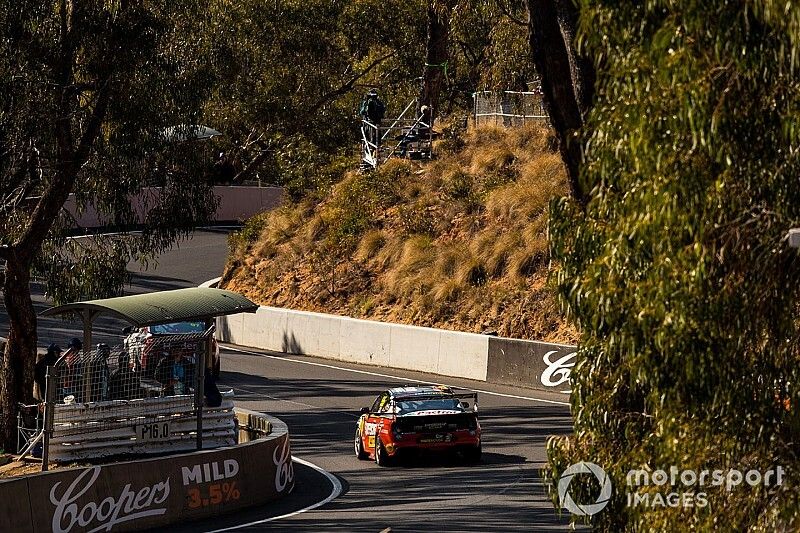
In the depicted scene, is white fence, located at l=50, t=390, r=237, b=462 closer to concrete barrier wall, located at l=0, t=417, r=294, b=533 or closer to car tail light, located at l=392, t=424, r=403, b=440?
concrete barrier wall, located at l=0, t=417, r=294, b=533

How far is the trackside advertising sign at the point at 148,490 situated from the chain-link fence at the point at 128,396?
0.78 m

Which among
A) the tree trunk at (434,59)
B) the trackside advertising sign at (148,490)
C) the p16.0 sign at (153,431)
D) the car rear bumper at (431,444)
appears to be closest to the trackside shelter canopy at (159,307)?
the p16.0 sign at (153,431)

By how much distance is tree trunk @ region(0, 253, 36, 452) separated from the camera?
22219 millimetres

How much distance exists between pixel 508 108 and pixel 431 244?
7.10 m

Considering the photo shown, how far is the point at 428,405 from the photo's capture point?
2183 cm

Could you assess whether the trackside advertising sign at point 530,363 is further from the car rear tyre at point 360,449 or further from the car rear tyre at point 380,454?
Result: the car rear tyre at point 380,454

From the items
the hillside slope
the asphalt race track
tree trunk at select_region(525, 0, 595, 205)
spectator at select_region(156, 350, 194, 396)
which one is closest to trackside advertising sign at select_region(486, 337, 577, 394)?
the asphalt race track

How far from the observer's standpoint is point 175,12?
23.6 m

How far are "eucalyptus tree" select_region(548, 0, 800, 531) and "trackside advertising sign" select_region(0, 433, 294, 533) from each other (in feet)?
30.5

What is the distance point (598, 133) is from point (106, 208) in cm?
1591

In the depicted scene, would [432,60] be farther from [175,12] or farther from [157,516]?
[157,516]

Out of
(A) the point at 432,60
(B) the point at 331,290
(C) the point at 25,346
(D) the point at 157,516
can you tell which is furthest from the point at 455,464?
(A) the point at 432,60

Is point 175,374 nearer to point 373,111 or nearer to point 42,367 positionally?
point 42,367

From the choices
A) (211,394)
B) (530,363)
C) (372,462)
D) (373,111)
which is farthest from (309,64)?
(211,394)
